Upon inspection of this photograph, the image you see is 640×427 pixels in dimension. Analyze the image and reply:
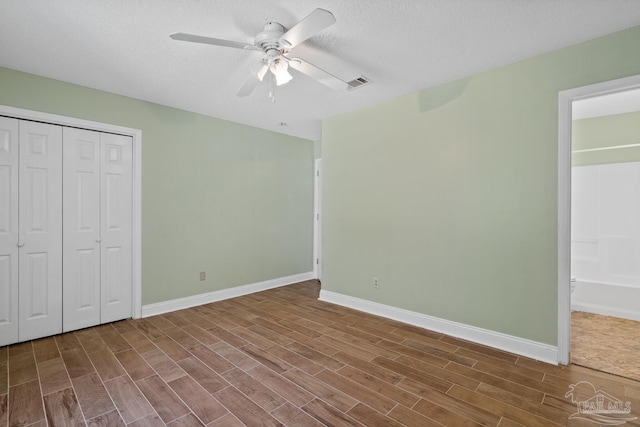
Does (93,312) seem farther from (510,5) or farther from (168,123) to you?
(510,5)

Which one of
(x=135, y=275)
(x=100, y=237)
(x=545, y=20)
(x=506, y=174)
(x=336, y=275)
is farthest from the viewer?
(x=336, y=275)

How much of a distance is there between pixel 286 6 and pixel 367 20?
560 mm

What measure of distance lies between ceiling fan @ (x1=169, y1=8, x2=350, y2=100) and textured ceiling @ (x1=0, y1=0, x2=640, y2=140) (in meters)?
0.10

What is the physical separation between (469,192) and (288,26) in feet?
7.18

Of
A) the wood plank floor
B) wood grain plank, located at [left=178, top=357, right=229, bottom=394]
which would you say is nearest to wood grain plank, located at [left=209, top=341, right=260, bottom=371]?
the wood plank floor

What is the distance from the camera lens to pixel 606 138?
157 inches

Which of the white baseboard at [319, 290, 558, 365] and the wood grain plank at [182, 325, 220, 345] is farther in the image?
the wood grain plank at [182, 325, 220, 345]

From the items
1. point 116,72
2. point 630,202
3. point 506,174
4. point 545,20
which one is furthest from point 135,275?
point 630,202

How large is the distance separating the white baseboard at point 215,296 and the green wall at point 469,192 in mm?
1365

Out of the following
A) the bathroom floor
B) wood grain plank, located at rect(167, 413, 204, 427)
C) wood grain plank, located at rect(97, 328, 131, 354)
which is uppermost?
the bathroom floor

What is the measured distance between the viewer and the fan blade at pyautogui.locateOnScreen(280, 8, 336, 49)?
167 cm

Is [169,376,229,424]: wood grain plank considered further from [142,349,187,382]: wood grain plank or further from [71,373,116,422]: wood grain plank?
[71,373,116,422]: wood grain plank

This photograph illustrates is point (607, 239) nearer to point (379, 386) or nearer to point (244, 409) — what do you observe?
point (379, 386)

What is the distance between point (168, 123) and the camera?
12.7ft
